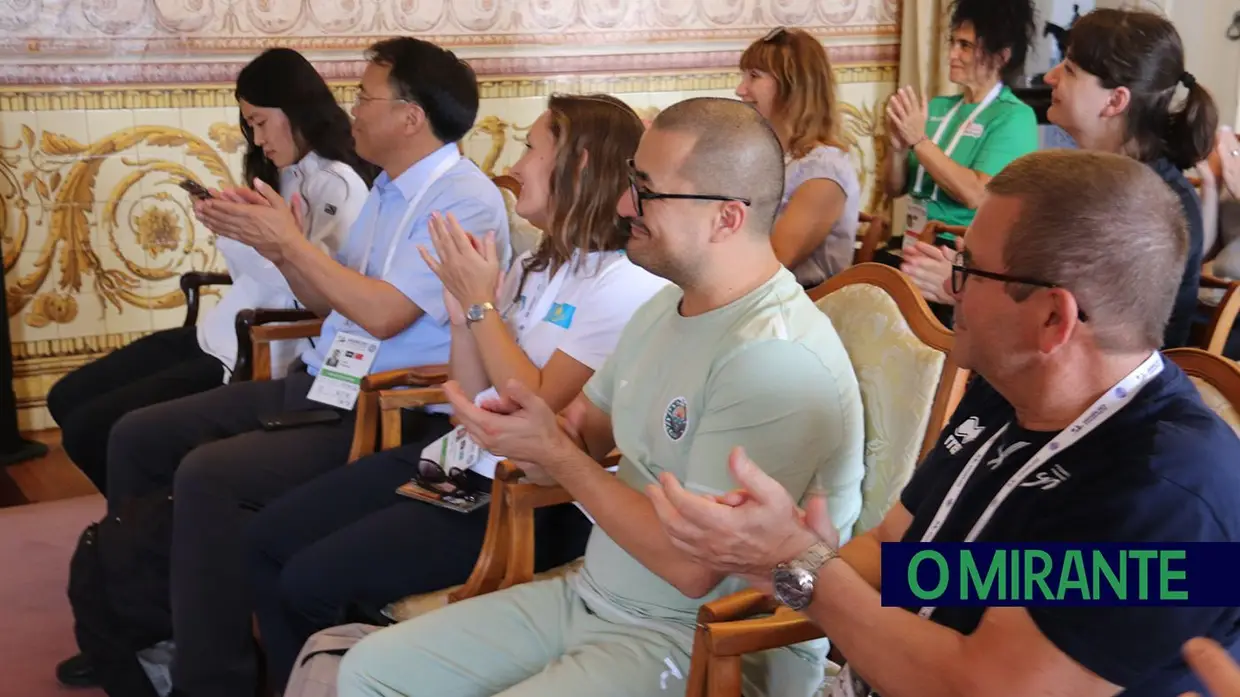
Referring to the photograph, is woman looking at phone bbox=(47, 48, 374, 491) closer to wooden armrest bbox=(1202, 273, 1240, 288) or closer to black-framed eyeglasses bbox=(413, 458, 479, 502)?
black-framed eyeglasses bbox=(413, 458, 479, 502)

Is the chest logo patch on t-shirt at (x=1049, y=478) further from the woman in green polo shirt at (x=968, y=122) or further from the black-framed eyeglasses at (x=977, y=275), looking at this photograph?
the woman in green polo shirt at (x=968, y=122)

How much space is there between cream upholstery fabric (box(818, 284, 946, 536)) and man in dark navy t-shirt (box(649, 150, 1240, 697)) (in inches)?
16.7

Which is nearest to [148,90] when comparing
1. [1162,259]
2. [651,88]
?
[651,88]

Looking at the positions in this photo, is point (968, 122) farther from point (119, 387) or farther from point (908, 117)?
point (119, 387)

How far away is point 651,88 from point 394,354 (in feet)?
8.28

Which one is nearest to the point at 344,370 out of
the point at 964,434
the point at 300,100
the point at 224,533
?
the point at 224,533

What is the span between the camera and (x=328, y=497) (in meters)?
2.26

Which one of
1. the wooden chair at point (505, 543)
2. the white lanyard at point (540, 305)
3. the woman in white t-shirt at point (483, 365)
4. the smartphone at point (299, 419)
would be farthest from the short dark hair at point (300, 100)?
the wooden chair at point (505, 543)

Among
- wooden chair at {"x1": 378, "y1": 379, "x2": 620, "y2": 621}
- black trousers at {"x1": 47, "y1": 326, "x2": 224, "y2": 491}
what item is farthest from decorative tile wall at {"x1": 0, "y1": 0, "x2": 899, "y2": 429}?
wooden chair at {"x1": 378, "y1": 379, "x2": 620, "y2": 621}

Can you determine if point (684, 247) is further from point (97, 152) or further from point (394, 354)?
point (97, 152)

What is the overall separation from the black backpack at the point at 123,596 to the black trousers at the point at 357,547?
0.31 metres

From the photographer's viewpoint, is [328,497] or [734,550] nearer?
[734,550]

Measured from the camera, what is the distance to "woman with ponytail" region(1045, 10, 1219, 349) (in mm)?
2561

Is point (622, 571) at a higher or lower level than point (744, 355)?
lower
